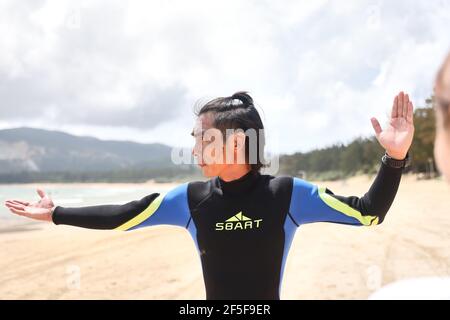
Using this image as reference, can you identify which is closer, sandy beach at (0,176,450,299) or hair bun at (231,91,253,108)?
hair bun at (231,91,253,108)

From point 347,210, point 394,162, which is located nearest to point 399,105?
point 394,162

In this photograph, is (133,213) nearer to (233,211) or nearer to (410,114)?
(233,211)

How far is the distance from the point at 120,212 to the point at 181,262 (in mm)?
9126

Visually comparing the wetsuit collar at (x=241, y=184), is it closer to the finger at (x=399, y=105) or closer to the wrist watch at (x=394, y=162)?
the wrist watch at (x=394, y=162)

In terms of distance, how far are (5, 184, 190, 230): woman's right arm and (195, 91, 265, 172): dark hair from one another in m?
0.42

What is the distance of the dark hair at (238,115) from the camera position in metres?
2.35

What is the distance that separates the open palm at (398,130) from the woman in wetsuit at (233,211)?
1.14 feet

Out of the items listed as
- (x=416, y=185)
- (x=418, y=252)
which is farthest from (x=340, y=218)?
(x=416, y=185)

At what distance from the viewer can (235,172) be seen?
2.41 meters

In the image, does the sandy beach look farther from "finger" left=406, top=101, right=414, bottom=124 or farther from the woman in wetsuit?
"finger" left=406, top=101, right=414, bottom=124

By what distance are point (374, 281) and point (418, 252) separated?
10.5 feet

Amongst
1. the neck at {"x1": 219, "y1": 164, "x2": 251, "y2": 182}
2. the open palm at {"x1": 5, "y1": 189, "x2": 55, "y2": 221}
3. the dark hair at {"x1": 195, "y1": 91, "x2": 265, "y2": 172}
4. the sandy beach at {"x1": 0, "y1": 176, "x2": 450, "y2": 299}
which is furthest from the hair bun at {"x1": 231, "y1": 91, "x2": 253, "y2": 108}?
the sandy beach at {"x1": 0, "y1": 176, "x2": 450, "y2": 299}

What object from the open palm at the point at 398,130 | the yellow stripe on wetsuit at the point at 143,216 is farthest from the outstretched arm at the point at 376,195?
the yellow stripe on wetsuit at the point at 143,216

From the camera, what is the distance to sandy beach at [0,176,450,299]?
8.53 meters
